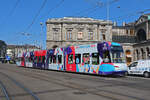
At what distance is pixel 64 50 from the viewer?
76.5 feet

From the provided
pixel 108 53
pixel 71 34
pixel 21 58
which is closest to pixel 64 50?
pixel 108 53

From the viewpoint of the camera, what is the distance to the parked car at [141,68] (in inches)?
713

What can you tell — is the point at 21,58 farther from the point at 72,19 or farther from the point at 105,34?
the point at 105,34

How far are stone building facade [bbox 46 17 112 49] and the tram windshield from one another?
3426 centimetres

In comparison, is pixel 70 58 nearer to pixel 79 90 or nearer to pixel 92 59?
pixel 92 59

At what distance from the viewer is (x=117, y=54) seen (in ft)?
56.6

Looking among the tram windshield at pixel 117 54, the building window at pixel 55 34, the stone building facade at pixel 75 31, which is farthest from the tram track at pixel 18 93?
the building window at pixel 55 34

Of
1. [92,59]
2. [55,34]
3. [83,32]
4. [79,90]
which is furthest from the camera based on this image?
[83,32]

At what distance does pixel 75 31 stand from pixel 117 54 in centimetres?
3627

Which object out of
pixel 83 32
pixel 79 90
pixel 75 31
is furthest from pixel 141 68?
pixel 75 31

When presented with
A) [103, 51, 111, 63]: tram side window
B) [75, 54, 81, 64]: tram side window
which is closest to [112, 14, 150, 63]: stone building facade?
[75, 54, 81, 64]: tram side window

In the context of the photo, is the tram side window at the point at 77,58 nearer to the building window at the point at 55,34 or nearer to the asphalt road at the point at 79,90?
the asphalt road at the point at 79,90

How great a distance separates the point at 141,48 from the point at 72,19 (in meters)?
19.4

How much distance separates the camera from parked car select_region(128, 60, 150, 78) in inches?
713
